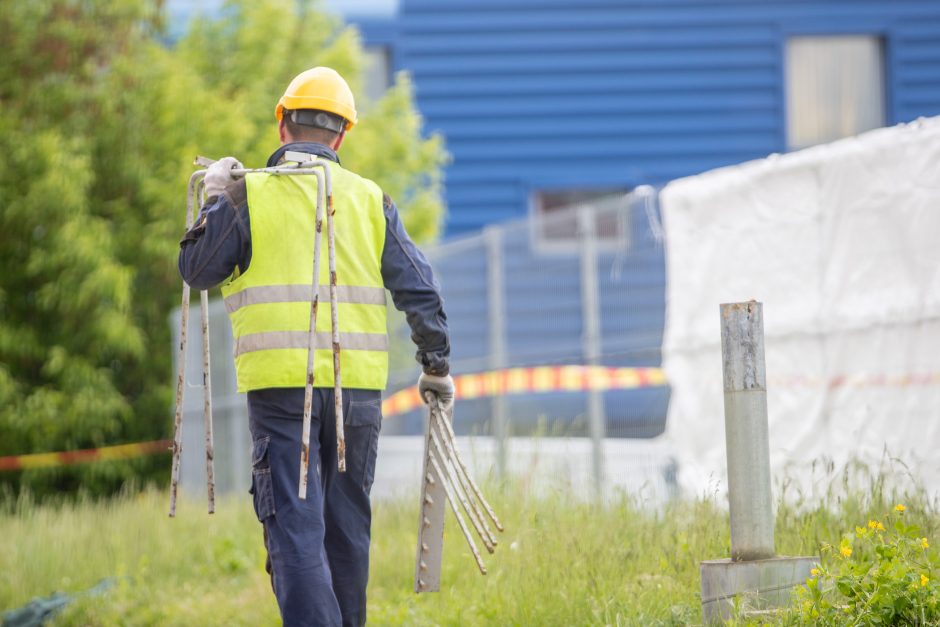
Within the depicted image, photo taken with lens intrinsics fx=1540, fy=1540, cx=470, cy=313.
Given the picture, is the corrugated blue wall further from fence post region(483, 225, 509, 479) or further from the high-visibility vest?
the high-visibility vest

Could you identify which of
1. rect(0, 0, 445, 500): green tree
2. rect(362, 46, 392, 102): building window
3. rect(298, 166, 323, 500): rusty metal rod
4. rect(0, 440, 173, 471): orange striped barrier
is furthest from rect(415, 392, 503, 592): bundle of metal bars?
rect(362, 46, 392, 102): building window

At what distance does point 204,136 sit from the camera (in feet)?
55.8

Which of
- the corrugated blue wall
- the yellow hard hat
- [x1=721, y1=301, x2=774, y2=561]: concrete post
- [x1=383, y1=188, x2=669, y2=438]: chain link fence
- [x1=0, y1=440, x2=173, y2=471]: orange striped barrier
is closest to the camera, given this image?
[x1=721, y1=301, x2=774, y2=561]: concrete post

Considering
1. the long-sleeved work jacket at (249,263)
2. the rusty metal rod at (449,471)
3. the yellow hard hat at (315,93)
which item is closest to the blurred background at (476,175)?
the rusty metal rod at (449,471)

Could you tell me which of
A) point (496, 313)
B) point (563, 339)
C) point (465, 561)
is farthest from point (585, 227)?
point (465, 561)

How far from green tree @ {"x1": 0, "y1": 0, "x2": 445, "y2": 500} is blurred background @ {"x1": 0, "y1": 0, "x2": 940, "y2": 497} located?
0.04 metres

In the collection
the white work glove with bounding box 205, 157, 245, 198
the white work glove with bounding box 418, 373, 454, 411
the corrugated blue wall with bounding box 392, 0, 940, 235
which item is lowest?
the white work glove with bounding box 418, 373, 454, 411

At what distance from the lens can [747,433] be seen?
4.98 metres

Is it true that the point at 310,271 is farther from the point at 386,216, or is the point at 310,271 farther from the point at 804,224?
the point at 804,224

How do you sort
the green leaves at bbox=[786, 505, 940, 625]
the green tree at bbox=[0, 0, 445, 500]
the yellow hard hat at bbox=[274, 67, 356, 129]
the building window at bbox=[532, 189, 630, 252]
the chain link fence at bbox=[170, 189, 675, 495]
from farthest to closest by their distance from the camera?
the green tree at bbox=[0, 0, 445, 500], the building window at bbox=[532, 189, 630, 252], the chain link fence at bbox=[170, 189, 675, 495], the yellow hard hat at bbox=[274, 67, 356, 129], the green leaves at bbox=[786, 505, 940, 625]

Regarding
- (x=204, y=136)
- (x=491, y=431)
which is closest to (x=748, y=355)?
(x=491, y=431)

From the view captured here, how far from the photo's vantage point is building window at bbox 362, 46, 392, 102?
66.5ft

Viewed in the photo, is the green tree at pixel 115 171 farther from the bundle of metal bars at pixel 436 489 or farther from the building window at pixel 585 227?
the bundle of metal bars at pixel 436 489

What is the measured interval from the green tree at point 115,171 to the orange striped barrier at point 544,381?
211 inches
